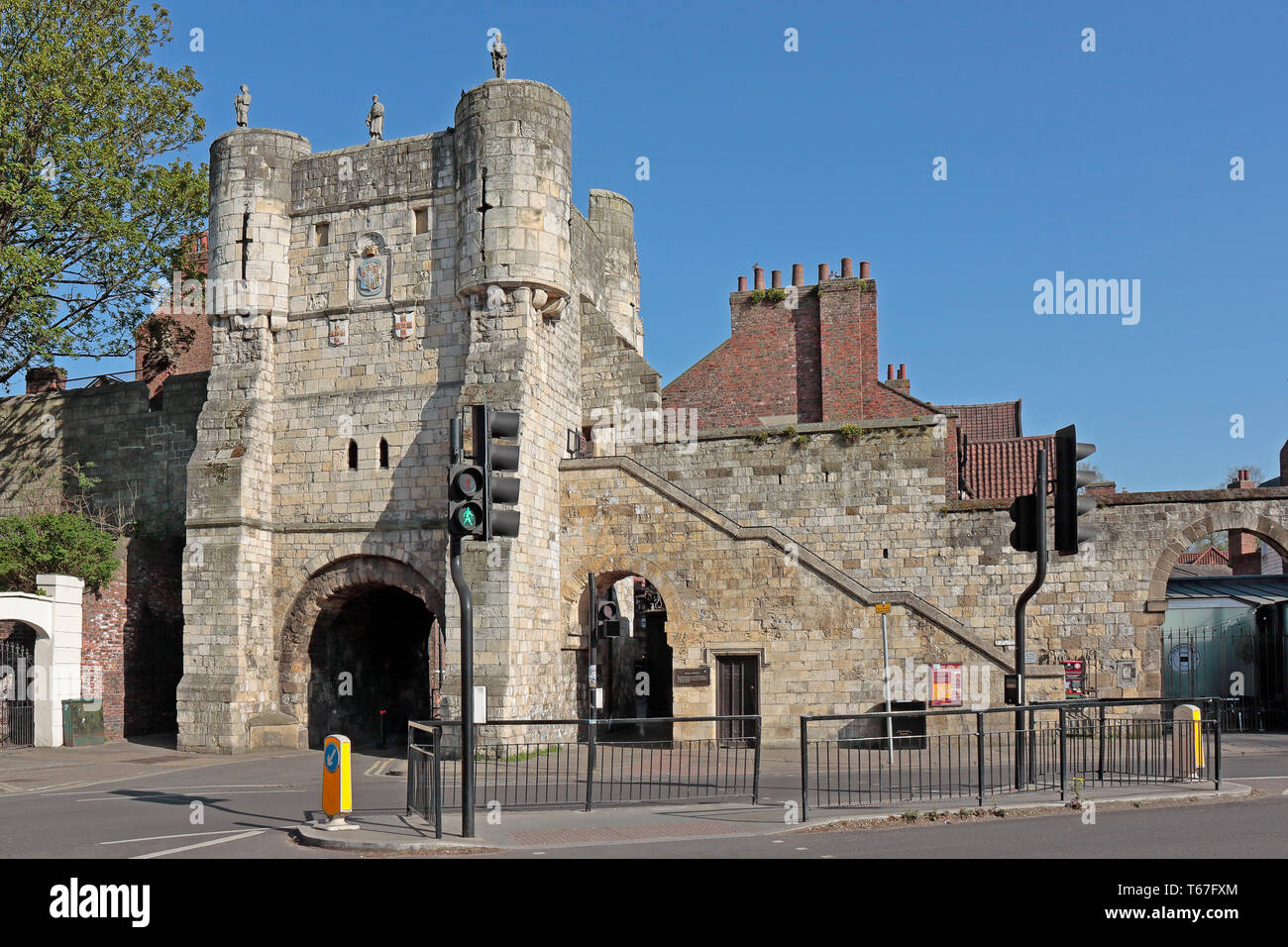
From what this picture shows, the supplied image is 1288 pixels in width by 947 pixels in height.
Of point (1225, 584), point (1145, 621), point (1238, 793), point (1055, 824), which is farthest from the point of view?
point (1225, 584)

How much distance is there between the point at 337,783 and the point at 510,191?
1343 cm

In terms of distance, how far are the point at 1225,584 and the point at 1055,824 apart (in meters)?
21.7

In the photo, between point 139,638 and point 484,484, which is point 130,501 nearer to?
point 139,638

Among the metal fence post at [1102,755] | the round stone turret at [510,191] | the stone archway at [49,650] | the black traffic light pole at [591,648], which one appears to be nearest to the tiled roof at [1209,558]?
the black traffic light pole at [591,648]

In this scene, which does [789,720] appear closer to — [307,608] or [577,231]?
[307,608]

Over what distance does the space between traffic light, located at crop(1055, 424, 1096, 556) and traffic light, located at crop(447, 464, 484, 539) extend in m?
6.38

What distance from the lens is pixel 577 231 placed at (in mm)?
26625

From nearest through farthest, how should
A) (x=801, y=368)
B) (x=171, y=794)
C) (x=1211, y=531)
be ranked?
(x=171, y=794), (x=1211, y=531), (x=801, y=368)

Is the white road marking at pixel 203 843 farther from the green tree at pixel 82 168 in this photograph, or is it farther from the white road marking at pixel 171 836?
the green tree at pixel 82 168

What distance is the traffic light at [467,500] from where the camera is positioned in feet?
36.2

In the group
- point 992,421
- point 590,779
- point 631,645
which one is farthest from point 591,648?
point 992,421

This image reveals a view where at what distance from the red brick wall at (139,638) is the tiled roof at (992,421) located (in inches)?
1121

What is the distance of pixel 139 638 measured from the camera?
25.1 m
